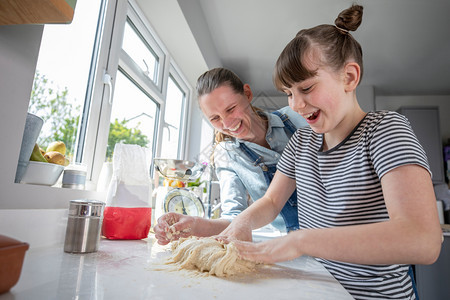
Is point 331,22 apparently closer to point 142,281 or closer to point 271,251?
point 271,251

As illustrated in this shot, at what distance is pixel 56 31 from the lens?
1.10m

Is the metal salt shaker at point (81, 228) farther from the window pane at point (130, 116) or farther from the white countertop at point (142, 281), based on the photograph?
the window pane at point (130, 116)

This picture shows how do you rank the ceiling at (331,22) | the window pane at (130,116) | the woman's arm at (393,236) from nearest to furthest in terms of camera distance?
the woman's arm at (393,236)
the window pane at (130,116)
the ceiling at (331,22)

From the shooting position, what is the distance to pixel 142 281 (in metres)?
0.53

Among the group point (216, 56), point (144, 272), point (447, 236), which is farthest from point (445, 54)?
point (144, 272)

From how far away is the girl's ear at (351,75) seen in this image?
0.85 meters

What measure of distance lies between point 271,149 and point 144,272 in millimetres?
1000

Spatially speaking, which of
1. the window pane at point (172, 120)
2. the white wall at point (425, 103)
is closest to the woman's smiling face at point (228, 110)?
the window pane at point (172, 120)

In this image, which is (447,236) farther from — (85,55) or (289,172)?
Answer: (85,55)

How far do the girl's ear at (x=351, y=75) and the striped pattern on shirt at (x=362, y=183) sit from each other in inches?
4.0

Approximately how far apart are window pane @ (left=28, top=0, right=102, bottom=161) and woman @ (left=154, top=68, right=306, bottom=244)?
0.55 m

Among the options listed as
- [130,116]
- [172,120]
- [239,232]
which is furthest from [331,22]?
[239,232]

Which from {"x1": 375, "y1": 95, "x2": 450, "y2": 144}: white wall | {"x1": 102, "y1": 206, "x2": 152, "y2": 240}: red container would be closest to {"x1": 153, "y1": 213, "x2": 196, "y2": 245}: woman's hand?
{"x1": 102, "y1": 206, "x2": 152, "y2": 240}: red container

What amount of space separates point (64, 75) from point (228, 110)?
711 millimetres
